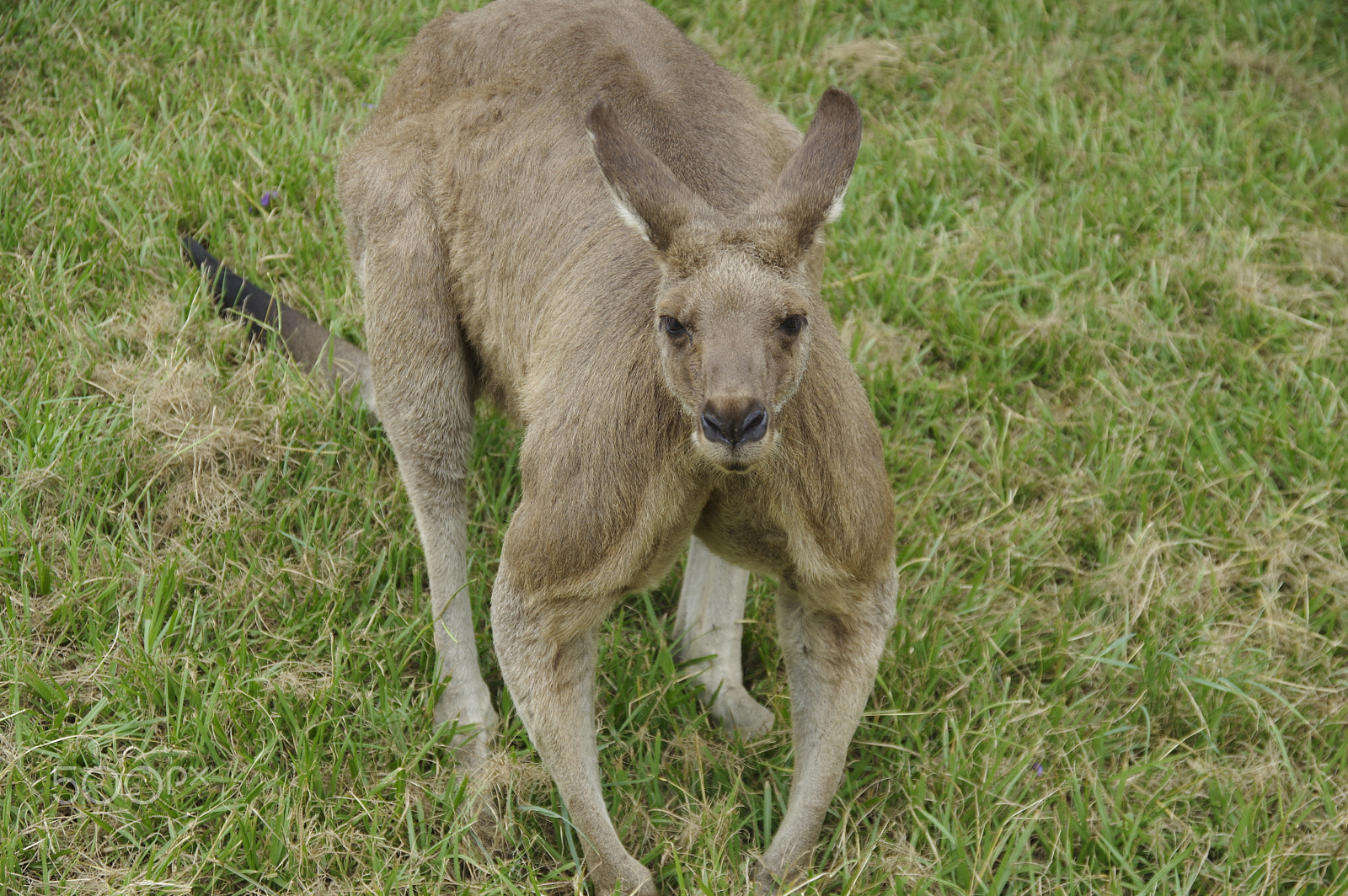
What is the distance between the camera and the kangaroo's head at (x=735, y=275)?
2.84 meters

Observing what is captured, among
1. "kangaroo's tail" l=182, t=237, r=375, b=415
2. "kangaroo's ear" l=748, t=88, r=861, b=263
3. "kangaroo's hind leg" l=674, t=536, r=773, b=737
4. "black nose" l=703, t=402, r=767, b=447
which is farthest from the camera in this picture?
"kangaroo's tail" l=182, t=237, r=375, b=415

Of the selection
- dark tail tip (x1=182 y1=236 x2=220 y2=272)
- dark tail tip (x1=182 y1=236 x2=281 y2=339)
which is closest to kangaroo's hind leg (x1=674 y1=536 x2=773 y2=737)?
dark tail tip (x1=182 y1=236 x2=281 y2=339)

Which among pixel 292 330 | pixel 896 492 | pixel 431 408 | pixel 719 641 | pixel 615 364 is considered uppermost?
pixel 615 364

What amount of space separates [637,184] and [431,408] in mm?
1387

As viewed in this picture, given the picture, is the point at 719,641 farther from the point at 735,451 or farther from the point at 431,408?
the point at 735,451

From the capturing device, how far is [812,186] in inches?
125

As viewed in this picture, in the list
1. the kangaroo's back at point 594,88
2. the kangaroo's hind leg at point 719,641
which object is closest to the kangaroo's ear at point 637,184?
the kangaroo's back at point 594,88

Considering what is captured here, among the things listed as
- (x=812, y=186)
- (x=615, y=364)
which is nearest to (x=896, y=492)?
(x=615, y=364)

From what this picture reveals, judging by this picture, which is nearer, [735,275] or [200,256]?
[735,275]

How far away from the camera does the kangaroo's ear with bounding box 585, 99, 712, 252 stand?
3.10 meters

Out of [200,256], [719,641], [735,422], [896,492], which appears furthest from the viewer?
[200,256]

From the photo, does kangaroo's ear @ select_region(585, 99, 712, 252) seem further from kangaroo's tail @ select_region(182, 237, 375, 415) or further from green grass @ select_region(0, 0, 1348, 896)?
kangaroo's tail @ select_region(182, 237, 375, 415)

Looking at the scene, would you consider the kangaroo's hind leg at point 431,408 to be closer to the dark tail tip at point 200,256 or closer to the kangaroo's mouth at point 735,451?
the dark tail tip at point 200,256

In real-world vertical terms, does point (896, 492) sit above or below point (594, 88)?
below
